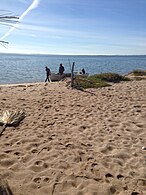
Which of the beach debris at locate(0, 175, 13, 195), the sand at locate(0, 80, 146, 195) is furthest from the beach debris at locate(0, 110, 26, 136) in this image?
the beach debris at locate(0, 175, 13, 195)

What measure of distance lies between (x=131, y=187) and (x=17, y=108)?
23.9 feet

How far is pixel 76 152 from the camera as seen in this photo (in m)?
6.36

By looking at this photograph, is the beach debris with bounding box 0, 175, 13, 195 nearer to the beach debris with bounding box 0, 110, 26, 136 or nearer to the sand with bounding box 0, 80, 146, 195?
the sand with bounding box 0, 80, 146, 195

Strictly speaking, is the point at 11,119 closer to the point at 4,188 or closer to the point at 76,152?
the point at 76,152

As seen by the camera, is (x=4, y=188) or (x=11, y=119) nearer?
(x=4, y=188)

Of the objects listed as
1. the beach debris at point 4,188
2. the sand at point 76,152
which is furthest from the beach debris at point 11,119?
the beach debris at point 4,188

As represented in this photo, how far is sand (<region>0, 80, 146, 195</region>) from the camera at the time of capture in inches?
194

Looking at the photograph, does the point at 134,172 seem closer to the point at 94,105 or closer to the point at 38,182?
the point at 38,182

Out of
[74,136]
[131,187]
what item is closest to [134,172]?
[131,187]

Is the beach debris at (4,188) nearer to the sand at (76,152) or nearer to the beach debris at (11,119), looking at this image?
the sand at (76,152)

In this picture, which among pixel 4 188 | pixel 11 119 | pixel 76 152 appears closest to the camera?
pixel 4 188

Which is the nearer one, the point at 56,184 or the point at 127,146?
the point at 56,184

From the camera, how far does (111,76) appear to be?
23922 mm

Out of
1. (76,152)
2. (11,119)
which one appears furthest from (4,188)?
(11,119)
